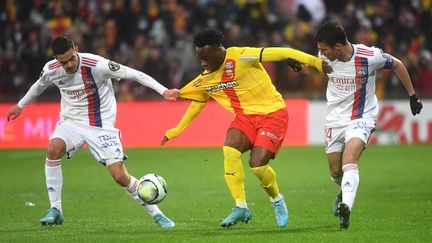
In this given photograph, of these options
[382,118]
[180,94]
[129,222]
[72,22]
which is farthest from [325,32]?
[72,22]

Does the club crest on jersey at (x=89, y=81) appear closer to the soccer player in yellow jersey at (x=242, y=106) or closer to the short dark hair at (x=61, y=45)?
the short dark hair at (x=61, y=45)

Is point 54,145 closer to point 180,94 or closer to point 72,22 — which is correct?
point 180,94

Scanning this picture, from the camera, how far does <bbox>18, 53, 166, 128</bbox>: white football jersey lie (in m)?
10.8

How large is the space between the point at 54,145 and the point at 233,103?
82.3 inches

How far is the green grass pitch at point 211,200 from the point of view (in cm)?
988

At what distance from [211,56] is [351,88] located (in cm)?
158

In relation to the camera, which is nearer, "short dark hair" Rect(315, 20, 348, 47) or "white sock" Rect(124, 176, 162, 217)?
"short dark hair" Rect(315, 20, 348, 47)

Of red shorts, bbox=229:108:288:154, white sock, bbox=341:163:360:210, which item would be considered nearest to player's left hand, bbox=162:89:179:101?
red shorts, bbox=229:108:288:154

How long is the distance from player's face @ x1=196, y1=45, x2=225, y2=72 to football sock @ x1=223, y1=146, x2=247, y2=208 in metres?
0.91

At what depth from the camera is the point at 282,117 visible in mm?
10523

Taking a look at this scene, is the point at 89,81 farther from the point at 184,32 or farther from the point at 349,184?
the point at 184,32

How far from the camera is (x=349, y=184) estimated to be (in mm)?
9898

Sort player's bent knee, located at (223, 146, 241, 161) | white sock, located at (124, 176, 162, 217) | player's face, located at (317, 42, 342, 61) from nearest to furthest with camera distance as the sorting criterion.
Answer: player's face, located at (317, 42, 342, 61)
player's bent knee, located at (223, 146, 241, 161)
white sock, located at (124, 176, 162, 217)

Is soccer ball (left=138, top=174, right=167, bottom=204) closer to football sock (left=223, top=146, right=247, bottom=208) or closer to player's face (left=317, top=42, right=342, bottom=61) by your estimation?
football sock (left=223, top=146, right=247, bottom=208)
